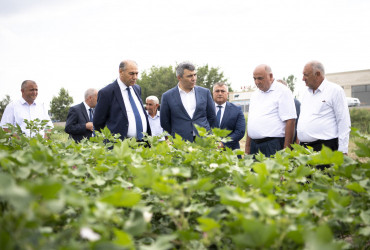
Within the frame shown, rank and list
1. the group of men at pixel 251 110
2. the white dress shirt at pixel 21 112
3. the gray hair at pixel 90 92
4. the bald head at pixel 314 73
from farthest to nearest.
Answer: the gray hair at pixel 90 92, the white dress shirt at pixel 21 112, the bald head at pixel 314 73, the group of men at pixel 251 110

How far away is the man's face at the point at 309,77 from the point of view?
4855 mm

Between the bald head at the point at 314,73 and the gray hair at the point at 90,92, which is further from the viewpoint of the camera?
the gray hair at the point at 90,92

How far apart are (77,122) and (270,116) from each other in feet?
12.6

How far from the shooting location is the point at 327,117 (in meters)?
4.62

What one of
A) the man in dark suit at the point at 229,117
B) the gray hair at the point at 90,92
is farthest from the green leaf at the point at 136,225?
the gray hair at the point at 90,92

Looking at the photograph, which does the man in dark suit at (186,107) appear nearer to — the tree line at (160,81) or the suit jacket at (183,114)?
the suit jacket at (183,114)

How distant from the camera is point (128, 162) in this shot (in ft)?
5.48

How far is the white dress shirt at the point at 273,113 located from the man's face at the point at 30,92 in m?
3.82

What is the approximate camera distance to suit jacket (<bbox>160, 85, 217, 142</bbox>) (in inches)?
201

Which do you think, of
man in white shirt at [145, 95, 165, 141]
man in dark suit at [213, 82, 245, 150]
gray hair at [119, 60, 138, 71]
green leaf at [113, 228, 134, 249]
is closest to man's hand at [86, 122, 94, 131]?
man in white shirt at [145, 95, 165, 141]

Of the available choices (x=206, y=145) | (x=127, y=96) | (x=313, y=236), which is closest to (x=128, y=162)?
(x=206, y=145)

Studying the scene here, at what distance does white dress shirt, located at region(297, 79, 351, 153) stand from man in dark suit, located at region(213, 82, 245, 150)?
1.52m

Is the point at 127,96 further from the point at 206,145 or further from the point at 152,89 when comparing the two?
the point at 152,89

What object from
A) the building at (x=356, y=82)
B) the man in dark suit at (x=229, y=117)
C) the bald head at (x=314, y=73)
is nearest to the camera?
the bald head at (x=314, y=73)
